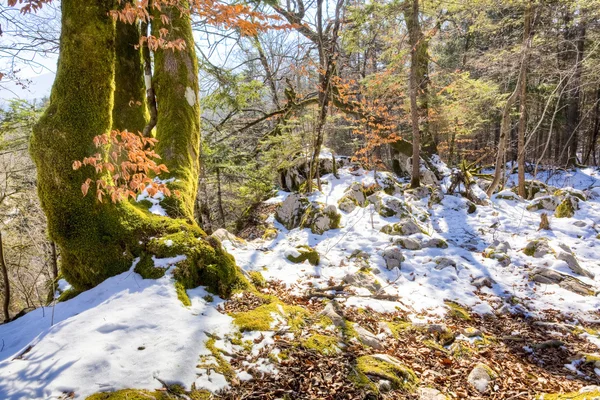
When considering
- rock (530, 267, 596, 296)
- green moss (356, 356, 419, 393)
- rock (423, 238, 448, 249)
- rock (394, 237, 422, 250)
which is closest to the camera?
green moss (356, 356, 419, 393)

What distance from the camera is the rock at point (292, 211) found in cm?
812

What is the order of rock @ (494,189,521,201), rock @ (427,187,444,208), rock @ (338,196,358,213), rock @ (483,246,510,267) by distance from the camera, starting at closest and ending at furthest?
rock @ (483,246,510,267), rock @ (338,196,358,213), rock @ (427,187,444,208), rock @ (494,189,521,201)

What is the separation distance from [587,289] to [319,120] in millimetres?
6769

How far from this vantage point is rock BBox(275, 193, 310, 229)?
812 centimetres

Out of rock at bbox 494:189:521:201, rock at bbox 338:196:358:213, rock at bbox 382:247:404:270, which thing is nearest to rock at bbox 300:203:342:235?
rock at bbox 338:196:358:213

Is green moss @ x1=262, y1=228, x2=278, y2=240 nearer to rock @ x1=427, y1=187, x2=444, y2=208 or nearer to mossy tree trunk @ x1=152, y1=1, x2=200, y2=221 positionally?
mossy tree trunk @ x1=152, y1=1, x2=200, y2=221

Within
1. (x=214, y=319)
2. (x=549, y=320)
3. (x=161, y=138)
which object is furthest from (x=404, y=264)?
(x=161, y=138)

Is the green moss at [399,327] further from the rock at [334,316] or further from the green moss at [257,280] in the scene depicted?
the green moss at [257,280]

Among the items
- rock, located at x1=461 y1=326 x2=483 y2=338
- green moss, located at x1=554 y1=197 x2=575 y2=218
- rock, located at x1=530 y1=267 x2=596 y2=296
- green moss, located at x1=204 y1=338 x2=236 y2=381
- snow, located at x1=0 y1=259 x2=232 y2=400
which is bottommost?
rock, located at x1=530 y1=267 x2=596 y2=296

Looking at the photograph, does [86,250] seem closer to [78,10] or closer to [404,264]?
[78,10]

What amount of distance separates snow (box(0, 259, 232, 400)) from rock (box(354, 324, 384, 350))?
134 centimetres

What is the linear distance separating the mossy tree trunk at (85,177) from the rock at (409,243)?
429 cm

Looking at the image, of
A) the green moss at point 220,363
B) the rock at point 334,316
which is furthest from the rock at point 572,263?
the green moss at point 220,363

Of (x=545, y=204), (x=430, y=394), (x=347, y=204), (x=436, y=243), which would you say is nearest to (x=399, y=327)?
(x=430, y=394)
